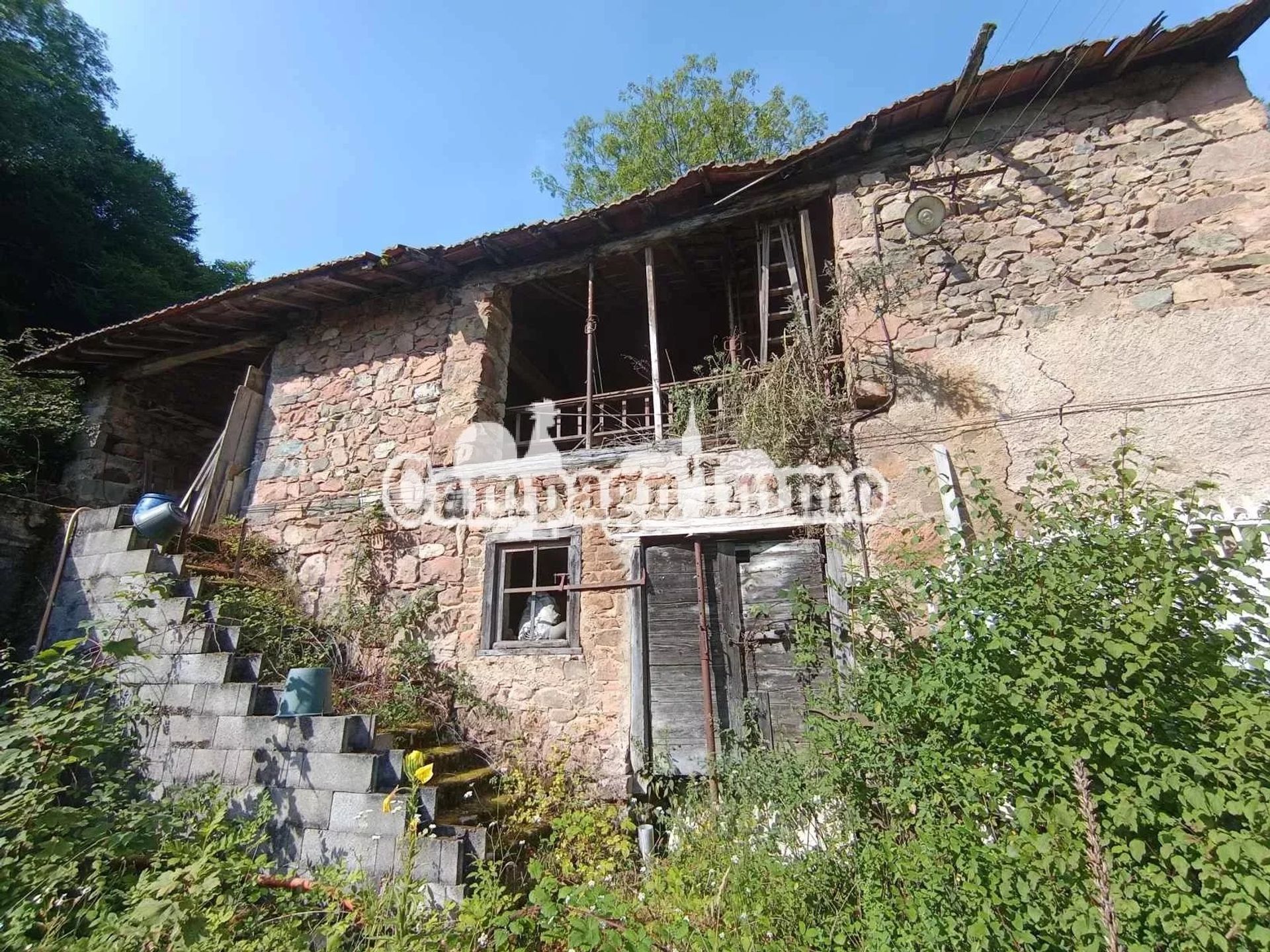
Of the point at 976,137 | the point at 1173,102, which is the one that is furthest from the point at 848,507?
the point at 1173,102

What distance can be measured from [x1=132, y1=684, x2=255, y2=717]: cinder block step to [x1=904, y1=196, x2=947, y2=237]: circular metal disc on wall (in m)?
6.10

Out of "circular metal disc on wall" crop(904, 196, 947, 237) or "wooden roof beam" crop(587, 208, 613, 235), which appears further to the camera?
"wooden roof beam" crop(587, 208, 613, 235)

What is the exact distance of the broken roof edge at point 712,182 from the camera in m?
4.47

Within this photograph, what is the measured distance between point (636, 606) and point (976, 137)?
4.98 meters

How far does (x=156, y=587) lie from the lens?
4633mm

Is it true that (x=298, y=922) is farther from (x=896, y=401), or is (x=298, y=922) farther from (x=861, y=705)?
(x=896, y=401)

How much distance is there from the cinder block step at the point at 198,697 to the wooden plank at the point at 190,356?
4771 mm

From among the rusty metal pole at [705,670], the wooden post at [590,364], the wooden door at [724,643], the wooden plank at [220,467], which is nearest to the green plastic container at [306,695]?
the wooden door at [724,643]

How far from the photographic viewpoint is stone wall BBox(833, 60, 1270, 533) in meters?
4.05

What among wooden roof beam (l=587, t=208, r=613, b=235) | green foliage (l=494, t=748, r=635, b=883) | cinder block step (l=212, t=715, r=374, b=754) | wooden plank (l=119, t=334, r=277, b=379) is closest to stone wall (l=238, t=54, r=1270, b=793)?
green foliage (l=494, t=748, r=635, b=883)

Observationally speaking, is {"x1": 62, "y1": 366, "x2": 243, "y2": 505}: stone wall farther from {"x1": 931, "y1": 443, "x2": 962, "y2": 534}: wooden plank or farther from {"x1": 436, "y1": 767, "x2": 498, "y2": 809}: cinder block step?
{"x1": 931, "y1": 443, "x2": 962, "y2": 534}: wooden plank

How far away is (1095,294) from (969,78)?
1.94 metres

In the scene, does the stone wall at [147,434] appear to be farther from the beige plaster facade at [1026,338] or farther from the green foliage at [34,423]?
the beige plaster facade at [1026,338]

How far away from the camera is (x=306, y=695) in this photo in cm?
400
